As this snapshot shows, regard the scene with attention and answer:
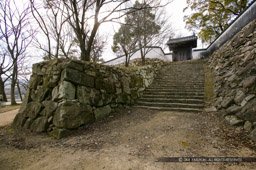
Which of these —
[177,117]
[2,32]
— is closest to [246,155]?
[177,117]

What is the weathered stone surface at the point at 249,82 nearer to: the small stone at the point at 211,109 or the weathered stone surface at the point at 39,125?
the small stone at the point at 211,109

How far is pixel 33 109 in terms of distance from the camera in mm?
3410

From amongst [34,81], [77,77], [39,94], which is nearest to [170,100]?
[77,77]

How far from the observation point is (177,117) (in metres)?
3.59

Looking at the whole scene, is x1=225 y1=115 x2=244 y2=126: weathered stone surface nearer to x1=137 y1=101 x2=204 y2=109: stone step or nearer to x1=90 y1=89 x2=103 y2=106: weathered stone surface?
x1=137 y1=101 x2=204 y2=109: stone step

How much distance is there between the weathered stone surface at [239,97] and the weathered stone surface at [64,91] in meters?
4.21

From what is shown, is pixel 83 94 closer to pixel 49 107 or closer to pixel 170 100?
pixel 49 107

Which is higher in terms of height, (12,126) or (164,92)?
(164,92)

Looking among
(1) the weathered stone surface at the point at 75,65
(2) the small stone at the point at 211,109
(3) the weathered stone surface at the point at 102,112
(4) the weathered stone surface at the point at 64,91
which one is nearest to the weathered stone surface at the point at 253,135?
(2) the small stone at the point at 211,109

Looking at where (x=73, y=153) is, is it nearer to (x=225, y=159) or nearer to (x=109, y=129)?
(x=109, y=129)

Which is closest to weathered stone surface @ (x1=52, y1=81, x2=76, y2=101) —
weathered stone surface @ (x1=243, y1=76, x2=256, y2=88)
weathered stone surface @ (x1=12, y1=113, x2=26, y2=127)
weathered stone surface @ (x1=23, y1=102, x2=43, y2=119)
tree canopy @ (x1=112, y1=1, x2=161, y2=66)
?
weathered stone surface @ (x1=23, y1=102, x2=43, y2=119)

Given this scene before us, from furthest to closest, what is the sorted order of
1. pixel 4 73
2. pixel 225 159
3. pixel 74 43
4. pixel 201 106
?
pixel 4 73
pixel 74 43
pixel 201 106
pixel 225 159

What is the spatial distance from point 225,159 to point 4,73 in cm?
1638

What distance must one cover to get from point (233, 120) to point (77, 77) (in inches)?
161
